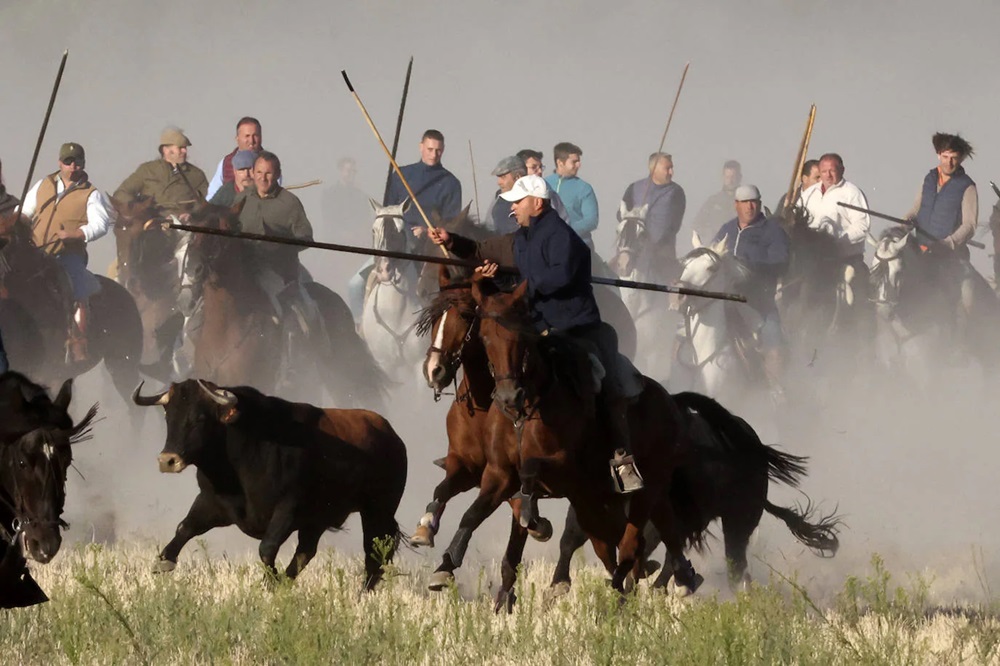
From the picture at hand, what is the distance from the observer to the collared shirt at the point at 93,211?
71.5 feet

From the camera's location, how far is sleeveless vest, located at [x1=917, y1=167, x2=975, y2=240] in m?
25.0

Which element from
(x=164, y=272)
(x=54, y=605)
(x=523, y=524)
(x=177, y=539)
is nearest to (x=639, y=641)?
(x=523, y=524)

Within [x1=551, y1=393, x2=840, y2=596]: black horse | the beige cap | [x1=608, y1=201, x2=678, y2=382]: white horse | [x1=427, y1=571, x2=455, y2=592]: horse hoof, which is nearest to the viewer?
[x1=427, y1=571, x2=455, y2=592]: horse hoof

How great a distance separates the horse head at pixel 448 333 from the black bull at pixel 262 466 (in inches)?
60.7

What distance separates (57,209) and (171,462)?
10.5 metres

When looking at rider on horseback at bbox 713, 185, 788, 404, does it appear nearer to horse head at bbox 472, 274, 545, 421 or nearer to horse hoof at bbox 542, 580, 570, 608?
horse hoof at bbox 542, 580, 570, 608

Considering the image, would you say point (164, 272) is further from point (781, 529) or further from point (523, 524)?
point (523, 524)

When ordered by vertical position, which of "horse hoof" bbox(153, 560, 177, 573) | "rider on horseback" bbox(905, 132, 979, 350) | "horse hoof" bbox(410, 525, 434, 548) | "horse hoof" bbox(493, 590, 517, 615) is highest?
"rider on horseback" bbox(905, 132, 979, 350)

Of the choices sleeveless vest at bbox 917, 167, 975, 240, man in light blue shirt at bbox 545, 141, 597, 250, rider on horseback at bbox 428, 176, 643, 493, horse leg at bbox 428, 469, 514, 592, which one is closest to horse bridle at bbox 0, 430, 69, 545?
horse leg at bbox 428, 469, 514, 592

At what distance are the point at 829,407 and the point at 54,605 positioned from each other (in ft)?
51.6

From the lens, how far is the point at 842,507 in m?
20.2

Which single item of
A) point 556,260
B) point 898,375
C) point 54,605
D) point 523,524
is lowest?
point 54,605

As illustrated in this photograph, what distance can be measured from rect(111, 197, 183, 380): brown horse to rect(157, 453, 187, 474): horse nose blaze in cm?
959

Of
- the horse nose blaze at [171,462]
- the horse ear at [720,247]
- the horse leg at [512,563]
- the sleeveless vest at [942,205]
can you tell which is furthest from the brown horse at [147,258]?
the horse leg at [512,563]
